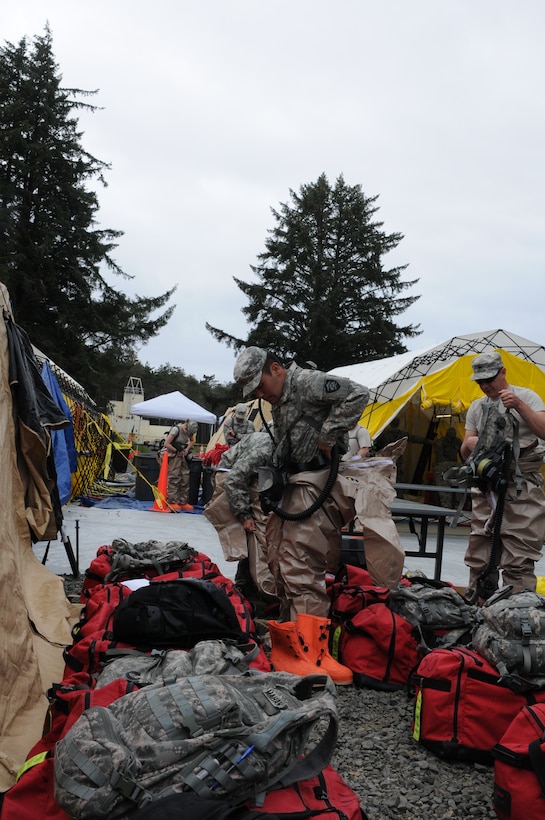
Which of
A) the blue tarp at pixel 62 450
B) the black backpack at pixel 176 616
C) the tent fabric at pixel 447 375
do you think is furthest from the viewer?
the tent fabric at pixel 447 375

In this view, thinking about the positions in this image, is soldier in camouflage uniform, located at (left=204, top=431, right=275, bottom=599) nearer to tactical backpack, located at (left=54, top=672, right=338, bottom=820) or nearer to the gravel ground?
the gravel ground

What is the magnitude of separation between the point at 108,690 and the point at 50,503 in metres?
2.46

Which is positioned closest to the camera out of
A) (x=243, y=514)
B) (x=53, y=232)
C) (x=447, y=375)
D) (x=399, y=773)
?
(x=399, y=773)

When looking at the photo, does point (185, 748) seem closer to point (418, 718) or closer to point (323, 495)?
point (418, 718)

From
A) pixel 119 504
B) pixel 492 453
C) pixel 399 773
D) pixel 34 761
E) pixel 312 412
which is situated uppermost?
pixel 312 412

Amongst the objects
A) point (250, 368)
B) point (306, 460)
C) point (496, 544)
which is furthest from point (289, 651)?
point (496, 544)

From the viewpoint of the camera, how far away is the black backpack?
2.71m

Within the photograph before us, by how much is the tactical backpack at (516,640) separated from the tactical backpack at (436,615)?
49 centimetres

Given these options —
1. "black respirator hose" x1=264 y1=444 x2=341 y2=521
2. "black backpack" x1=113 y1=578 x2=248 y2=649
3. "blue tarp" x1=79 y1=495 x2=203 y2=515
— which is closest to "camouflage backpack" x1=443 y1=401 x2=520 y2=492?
"black respirator hose" x1=264 y1=444 x2=341 y2=521

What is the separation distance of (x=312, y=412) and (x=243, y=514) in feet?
4.32

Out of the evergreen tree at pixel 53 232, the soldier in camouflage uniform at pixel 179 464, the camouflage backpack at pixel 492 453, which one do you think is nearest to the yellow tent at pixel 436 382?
the soldier in camouflage uniform at pixel 179 464

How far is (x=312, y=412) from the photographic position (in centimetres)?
379

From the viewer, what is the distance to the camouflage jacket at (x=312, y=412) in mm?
3622

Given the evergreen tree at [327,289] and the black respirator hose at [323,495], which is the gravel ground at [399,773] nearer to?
the black respirator hose at [323,495]
